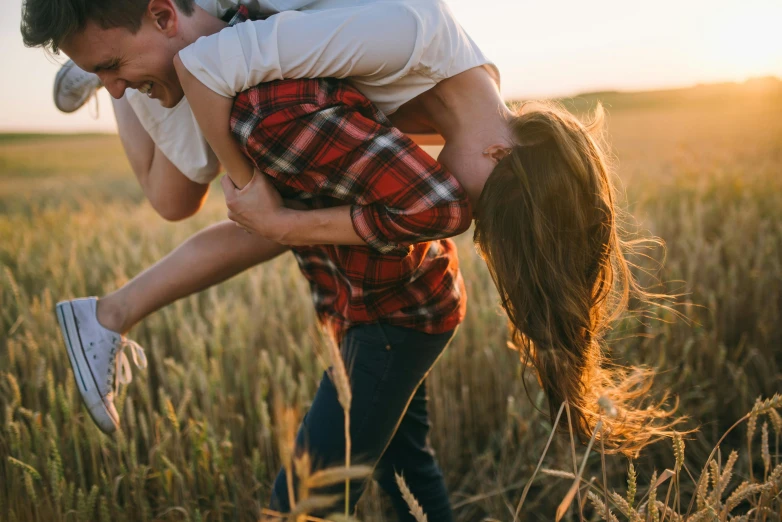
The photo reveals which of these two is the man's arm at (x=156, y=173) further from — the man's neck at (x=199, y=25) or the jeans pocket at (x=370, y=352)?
the jeans pocket at (x=370, y=352)

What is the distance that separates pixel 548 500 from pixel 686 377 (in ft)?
2.49

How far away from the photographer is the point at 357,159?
106 centimetres

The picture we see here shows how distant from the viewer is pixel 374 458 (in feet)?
4.25

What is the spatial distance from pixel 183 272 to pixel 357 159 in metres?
0.64

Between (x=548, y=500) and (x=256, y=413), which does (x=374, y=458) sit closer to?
(x=256, y=413)

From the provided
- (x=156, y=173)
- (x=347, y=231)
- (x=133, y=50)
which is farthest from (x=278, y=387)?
(x=133, y=50)

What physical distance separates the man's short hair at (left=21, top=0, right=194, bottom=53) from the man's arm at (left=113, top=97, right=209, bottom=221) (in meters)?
0.40

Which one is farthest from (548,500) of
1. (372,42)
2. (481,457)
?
(372,42)

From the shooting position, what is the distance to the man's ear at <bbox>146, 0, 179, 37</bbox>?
109 cm

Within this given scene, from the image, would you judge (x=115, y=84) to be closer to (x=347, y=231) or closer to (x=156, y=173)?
(x=156, y=173)

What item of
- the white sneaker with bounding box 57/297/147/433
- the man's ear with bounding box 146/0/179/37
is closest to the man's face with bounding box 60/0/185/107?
the man's ear with bounding box 146/0/179/37

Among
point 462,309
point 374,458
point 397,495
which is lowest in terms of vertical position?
point 397,495

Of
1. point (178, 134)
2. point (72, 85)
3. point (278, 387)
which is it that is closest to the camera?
point (178, 134)

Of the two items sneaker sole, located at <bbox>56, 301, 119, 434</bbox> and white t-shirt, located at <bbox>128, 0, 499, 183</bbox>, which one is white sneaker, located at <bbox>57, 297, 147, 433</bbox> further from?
white t-shirt, located at <bbox>128, 0, 499, 183</bbox>
